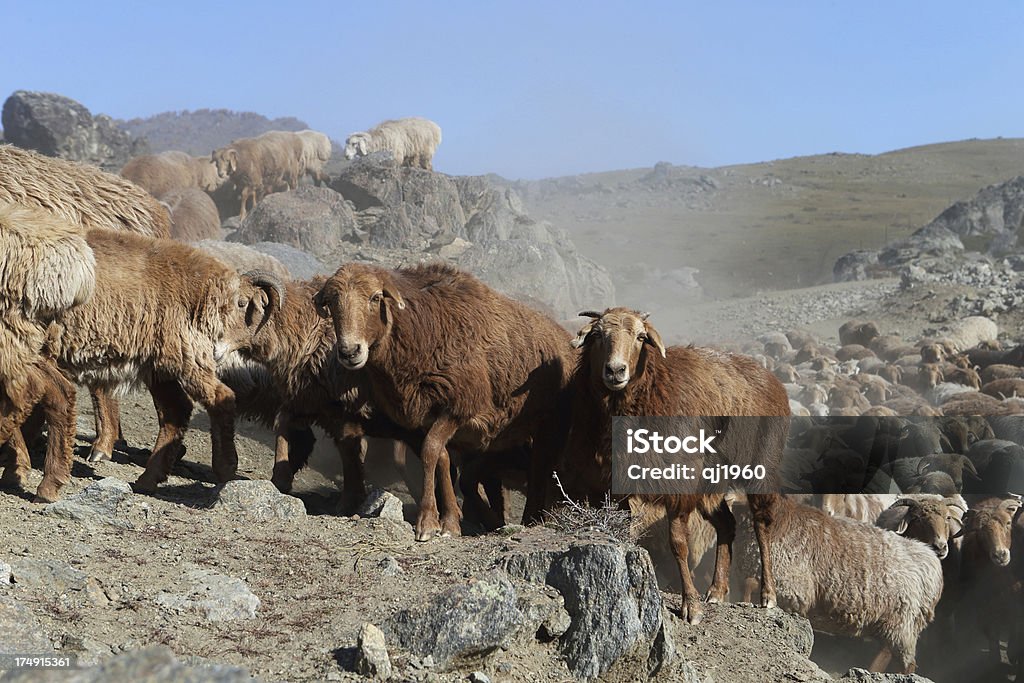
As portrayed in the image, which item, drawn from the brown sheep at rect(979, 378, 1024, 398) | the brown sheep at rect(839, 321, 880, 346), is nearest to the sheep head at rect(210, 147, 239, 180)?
the brown sheep at rect(839, 321, 880, 346)

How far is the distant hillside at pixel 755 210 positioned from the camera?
2200 inches

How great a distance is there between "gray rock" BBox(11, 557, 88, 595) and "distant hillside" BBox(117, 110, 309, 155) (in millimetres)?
136519

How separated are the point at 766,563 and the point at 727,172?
4534 inches

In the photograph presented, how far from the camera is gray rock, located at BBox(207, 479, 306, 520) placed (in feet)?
27.3

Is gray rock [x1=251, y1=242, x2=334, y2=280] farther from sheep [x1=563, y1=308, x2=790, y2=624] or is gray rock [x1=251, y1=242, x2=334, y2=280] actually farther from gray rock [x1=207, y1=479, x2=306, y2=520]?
gray rock [x1=207, y1=479, x2=306, y2=520]

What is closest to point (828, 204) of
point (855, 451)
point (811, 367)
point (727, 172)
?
point (727, 172)

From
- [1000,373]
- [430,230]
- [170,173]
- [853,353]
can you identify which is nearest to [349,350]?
[1000,373]

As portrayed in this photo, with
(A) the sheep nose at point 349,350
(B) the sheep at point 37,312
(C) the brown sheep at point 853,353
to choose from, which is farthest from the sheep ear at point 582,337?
(C) the brown sheep at point 853,353

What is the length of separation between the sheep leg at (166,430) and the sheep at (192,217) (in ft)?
32.6

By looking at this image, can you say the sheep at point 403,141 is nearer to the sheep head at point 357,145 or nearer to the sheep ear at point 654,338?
the sheep head at point 357,145

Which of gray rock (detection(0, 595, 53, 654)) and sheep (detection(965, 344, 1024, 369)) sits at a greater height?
gray rock (detection(0, 595, 53, 654))

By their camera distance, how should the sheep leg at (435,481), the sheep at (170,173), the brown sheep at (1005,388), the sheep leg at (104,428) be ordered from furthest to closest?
the sheep at (170,173) < the brown sheep at (1005,388) < the sheep leg at (104,428) < the sheep leg at (435,481)

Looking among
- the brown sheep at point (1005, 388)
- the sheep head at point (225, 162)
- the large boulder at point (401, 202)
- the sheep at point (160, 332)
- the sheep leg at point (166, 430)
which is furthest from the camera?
the sheep head at point (225, 162)

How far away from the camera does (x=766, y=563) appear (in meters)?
9.91
